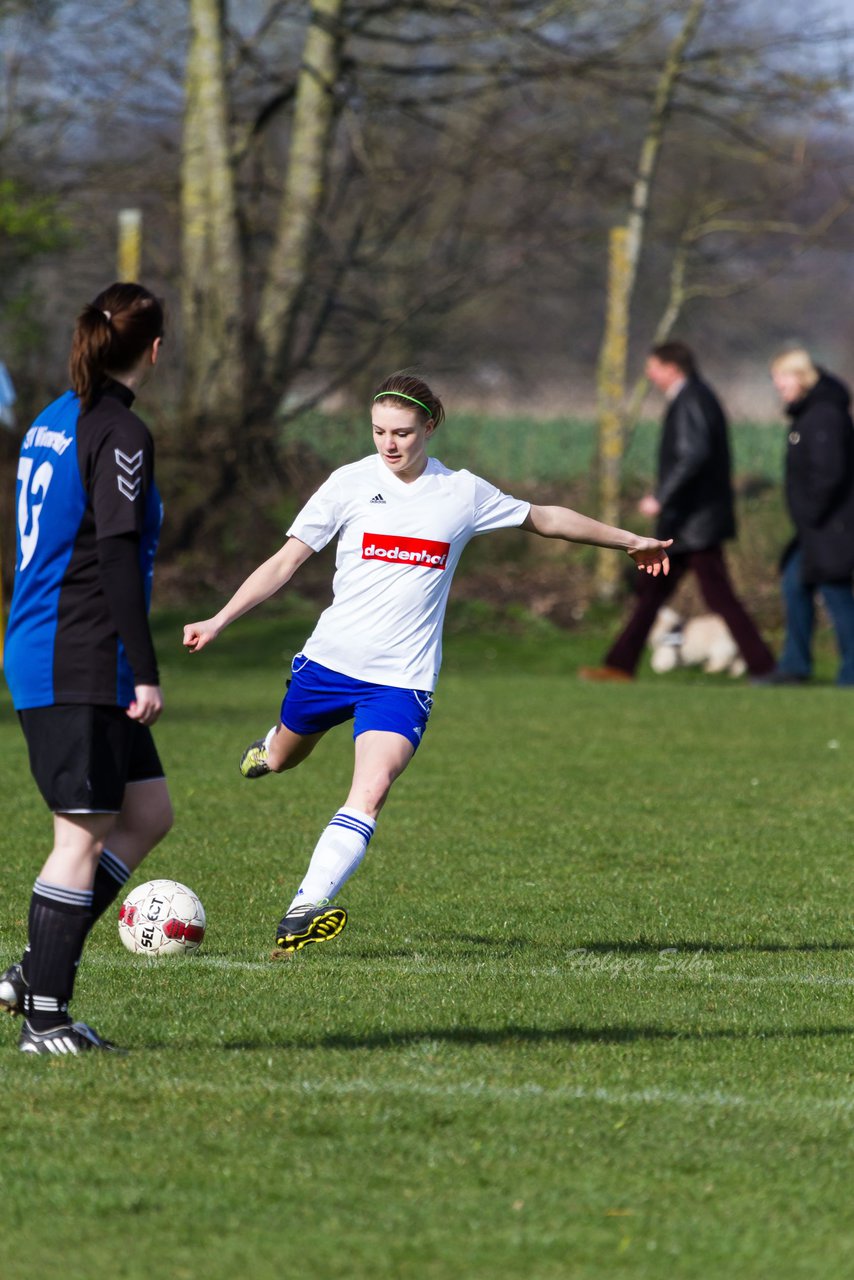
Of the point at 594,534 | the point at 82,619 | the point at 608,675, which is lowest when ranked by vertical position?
the point at 608,675

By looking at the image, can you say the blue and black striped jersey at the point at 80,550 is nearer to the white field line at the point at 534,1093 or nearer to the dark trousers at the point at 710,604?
the white field line at the point at 534,1093

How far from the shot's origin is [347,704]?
604cm

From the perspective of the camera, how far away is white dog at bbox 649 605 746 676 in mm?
16484

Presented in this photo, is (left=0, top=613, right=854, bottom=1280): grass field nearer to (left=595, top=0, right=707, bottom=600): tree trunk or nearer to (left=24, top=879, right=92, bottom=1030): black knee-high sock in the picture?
(left=24, top=879, right=92, bottom=1030): black knee-high sock

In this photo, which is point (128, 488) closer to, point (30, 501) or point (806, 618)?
point (30, 501)

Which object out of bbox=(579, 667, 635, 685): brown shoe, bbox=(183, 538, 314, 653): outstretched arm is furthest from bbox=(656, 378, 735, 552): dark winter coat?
bbox=(183, 538, 314, 653): outstretched arm

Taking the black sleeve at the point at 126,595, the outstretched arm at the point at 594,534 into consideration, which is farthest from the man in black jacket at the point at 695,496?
the black sleeve at the point at 126,595

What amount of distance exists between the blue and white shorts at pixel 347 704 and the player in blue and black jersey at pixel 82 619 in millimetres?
1463

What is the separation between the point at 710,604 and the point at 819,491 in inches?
52.5

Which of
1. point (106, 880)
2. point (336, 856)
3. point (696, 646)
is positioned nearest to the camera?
point (106, 880)

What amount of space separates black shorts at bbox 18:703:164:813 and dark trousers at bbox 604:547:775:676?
31.7 feet

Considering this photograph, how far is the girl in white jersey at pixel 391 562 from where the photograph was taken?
19.3 feet

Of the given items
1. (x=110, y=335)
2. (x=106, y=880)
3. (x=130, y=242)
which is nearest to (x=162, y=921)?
(x=106, y=880)

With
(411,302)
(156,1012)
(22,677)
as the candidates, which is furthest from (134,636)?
(411,302)
